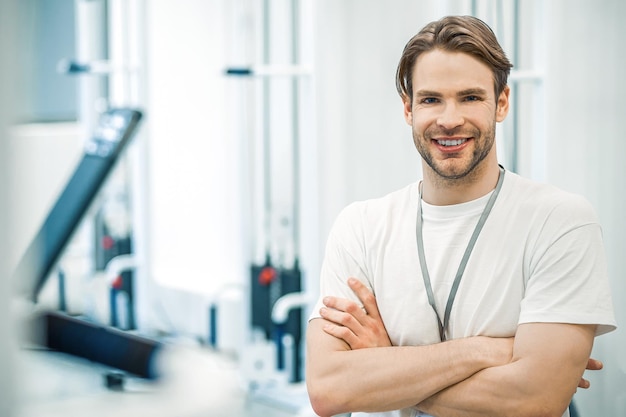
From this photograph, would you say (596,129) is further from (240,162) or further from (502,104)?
(240,162)

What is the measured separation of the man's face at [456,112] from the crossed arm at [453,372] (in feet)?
1.06

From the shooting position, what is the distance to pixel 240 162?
3127mm

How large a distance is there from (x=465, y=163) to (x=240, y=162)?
181 cm

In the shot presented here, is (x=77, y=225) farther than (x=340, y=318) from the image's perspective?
Yes

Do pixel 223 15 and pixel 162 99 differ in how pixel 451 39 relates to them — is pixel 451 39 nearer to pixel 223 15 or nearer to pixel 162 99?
pixel 223 15

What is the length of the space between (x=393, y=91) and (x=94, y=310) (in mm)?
2318

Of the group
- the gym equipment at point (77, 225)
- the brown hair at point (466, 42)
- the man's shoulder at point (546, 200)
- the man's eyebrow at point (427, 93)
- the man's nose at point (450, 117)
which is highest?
the brown hair at point (466, 42)

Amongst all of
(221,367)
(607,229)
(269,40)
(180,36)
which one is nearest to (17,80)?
(607,229)

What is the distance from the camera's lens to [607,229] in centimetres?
189

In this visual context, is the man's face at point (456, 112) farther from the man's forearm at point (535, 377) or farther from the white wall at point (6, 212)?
the white wall at point (6, 212)

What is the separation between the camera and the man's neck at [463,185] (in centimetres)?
147

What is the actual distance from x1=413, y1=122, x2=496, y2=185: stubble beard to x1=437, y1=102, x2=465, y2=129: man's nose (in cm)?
2

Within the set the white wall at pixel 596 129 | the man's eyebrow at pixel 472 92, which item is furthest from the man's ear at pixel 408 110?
the white wall at pixel 596 129

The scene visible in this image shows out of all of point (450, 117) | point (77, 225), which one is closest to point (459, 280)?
point (450, 117)
